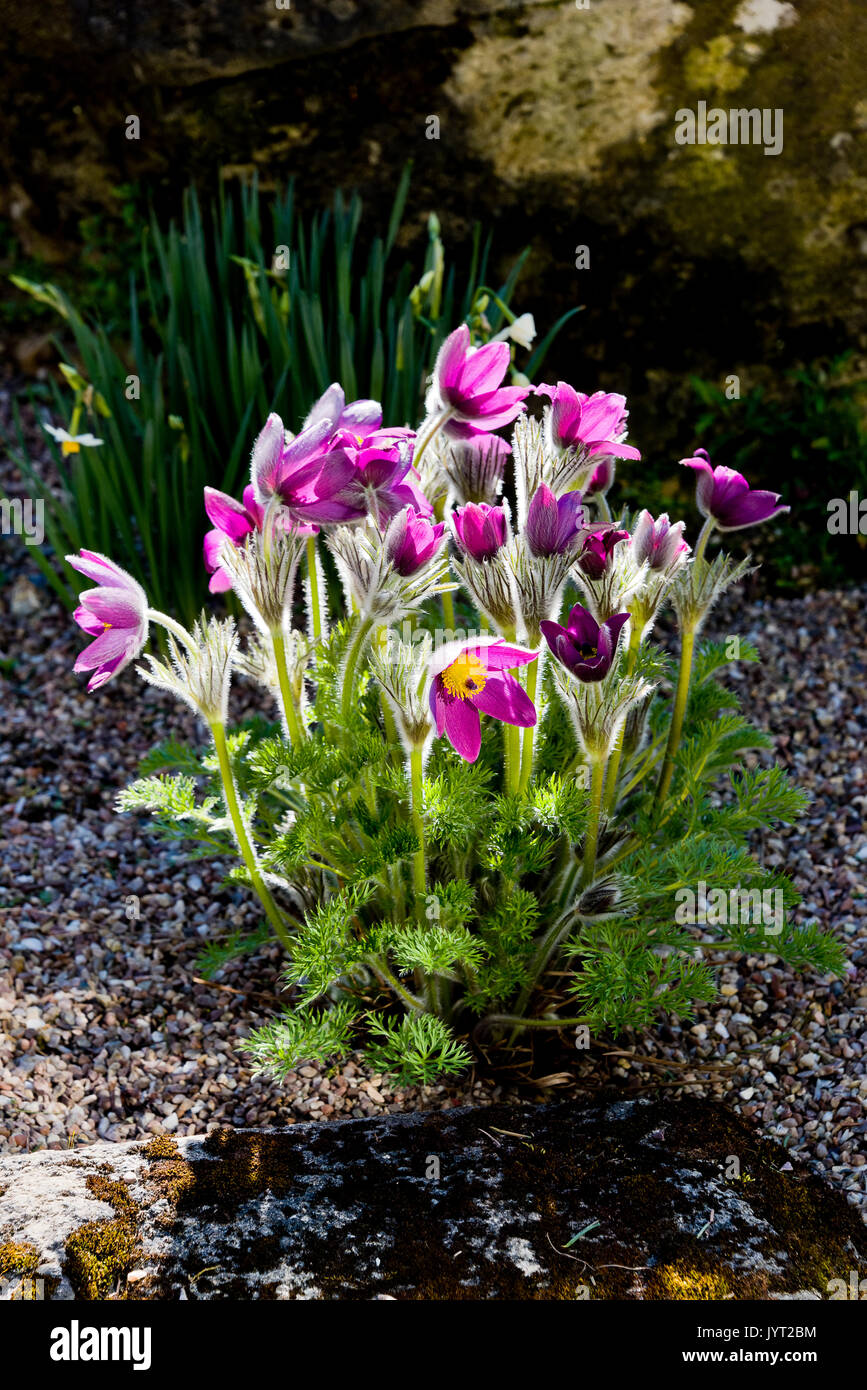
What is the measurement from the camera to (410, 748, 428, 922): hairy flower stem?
1683 mm

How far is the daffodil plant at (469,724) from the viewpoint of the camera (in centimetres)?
161

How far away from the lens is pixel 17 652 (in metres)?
3.34

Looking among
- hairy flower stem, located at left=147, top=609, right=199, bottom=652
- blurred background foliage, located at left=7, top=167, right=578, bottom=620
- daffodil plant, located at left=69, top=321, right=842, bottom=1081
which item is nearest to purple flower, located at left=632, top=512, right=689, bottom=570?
daffodil plant, located at left=69, top=321, right=842, bottom=1081

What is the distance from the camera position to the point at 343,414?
173 centimetres

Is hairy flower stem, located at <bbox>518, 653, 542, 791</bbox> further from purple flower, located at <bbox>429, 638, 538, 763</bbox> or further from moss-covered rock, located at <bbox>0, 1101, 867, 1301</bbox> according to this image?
moss-covered rock, located at <bbox>0, 1101, 867, 1301</bbox>

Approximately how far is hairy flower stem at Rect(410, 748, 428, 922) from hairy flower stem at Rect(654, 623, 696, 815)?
0.41 metres

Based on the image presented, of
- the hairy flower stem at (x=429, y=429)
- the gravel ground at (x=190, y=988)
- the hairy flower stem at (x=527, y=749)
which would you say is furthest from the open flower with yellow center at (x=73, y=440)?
the hairy flower stem at (x=527, y=749)

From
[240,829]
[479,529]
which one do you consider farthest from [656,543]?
[240,829]

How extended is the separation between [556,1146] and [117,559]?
2112mm

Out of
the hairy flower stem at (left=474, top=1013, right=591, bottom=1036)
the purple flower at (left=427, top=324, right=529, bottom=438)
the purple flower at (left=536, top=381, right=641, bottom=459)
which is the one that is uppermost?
the purple flower at (left=427, top=324, right=529, bottom=438)

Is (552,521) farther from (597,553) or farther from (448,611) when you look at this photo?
(448,611)

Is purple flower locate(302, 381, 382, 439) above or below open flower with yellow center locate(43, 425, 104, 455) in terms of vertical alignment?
below

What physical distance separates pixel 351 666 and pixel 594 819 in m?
0.43

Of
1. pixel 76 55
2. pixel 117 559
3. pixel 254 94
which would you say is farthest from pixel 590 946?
pixel 76 55
